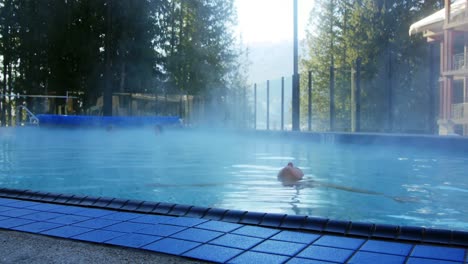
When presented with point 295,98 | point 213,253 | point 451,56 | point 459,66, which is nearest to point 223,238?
point 213,253

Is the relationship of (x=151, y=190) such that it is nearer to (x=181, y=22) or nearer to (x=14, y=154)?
(x=14, y=154)

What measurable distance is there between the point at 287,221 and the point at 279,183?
2271 millimetres

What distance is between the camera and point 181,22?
22.5m

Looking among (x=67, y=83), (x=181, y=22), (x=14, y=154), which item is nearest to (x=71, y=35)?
(x=67, y=83)

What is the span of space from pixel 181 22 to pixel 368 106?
11979 millimetres

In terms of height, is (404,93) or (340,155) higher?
(404,93)

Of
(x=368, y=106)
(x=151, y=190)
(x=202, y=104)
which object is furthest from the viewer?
(x=202, y=104)

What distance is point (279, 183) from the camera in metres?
4.52

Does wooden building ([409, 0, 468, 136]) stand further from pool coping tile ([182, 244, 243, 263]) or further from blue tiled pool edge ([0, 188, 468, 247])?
pool coping tile ([182, 244, 243, 263])

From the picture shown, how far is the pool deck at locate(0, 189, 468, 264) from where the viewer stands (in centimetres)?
179

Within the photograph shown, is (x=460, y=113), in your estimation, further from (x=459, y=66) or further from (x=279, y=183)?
(x=279, y=183)

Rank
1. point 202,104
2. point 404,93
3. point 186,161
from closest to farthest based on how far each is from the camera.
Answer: point 186,161 < point 404,93 < point 202,104

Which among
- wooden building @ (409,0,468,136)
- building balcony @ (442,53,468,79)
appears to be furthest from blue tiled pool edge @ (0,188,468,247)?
building balcony @ (442,53,468,79)

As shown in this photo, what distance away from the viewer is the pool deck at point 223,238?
1791 mm
